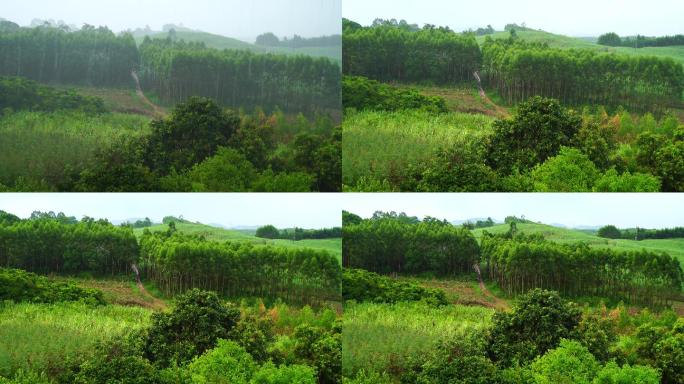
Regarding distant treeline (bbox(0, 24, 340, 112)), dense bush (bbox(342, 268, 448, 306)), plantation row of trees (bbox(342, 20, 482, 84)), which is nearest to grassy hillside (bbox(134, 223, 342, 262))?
dense bush (bbox(342, 268, 448, 306))

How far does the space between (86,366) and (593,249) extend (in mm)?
5355

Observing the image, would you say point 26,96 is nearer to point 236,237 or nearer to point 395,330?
point 236,237

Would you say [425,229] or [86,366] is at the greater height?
[425,229]

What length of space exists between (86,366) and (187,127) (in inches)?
104

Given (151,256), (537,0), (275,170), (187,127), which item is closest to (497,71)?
(537,0)

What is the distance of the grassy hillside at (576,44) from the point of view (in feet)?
39.1

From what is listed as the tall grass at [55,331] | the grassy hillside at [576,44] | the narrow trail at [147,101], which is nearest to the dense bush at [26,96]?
the narrow trail at [147,101]

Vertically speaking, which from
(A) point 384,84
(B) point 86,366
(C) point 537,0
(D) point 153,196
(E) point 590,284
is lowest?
(B) point 86,366

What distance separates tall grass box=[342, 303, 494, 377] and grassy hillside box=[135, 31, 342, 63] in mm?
2650

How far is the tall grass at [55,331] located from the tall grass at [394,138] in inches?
107

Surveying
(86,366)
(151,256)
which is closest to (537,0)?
(151,256)

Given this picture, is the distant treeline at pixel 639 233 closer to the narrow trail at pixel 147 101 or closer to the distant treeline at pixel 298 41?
the distant treeline at pixel 298 41

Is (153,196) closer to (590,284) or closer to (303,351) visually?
(303,351)

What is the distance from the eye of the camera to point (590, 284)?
11859 mm
